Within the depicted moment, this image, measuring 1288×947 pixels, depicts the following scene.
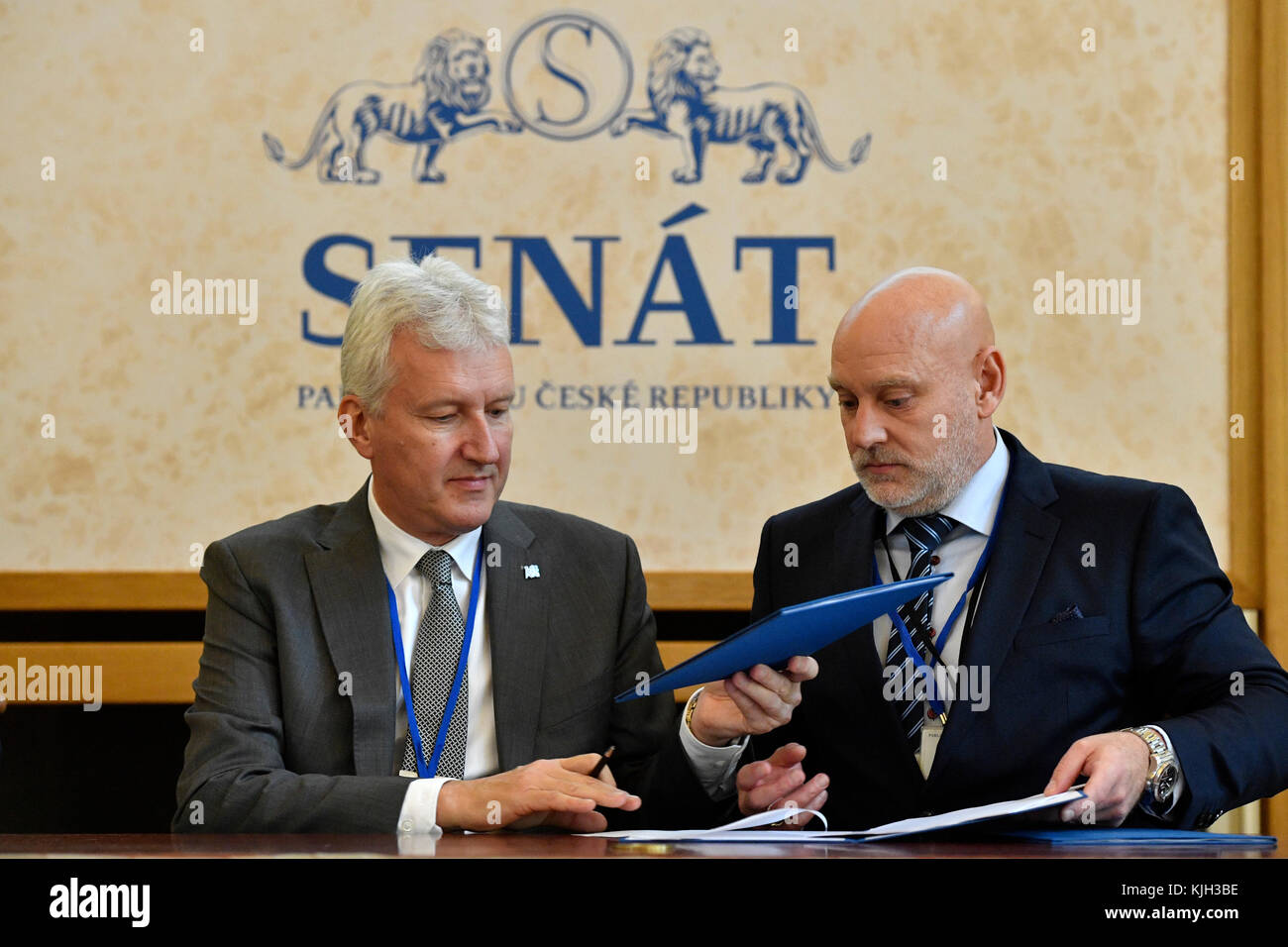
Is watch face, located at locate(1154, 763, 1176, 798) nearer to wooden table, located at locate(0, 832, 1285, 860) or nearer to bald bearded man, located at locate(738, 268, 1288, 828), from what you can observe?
bald bearded man, located at locate(738, 268, 1288, 828)

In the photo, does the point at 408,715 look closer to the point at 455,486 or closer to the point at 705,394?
the point at 455,486

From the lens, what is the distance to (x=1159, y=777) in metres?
1.95

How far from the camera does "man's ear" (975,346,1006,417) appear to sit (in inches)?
98.0

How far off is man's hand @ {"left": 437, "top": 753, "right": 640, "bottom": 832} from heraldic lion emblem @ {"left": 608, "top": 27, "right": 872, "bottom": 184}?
2.15 m

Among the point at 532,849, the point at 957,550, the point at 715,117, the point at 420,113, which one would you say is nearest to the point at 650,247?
the point at 715,117

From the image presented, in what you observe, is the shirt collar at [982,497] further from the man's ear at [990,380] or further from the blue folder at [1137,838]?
the blue folder at [1137,838]

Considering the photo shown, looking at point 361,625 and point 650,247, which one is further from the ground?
point 650,247

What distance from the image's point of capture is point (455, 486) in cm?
243

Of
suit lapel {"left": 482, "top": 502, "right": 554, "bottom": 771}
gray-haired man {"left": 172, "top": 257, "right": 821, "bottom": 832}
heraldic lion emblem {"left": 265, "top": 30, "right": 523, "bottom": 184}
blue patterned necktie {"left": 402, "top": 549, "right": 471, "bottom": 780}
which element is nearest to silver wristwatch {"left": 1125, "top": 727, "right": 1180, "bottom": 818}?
gray-haired man {"left": 172, "top": 257, "right": 821, "bottom": 832}

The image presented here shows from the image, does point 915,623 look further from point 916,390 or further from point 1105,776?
point 1105,776

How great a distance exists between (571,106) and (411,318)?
1.48 metres
